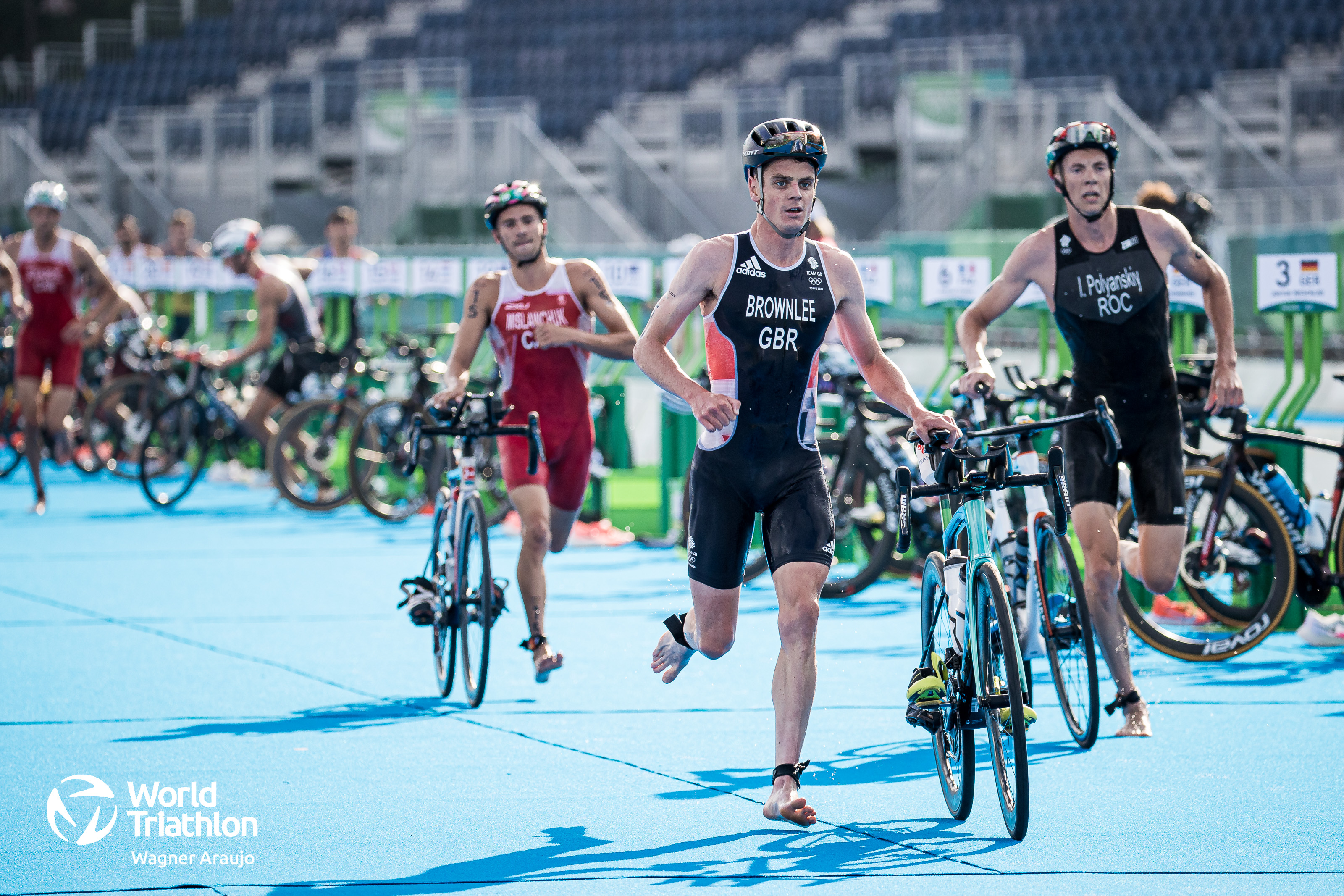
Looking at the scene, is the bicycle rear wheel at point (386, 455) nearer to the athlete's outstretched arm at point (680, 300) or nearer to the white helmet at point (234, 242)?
the white helmet at point (234, 242)

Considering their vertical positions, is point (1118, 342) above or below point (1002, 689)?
above

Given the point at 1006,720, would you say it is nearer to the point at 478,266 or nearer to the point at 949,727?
the point at 949,727

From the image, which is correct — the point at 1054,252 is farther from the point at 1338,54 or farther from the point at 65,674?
the point at 1338,54

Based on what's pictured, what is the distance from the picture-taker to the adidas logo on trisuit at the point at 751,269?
525cm

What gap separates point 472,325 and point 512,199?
1.85 feet

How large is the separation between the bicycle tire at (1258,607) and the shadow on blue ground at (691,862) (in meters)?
2.86

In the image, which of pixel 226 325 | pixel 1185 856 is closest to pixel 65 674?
pixel 1185 856

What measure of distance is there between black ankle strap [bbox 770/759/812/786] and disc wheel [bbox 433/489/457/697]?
220cm

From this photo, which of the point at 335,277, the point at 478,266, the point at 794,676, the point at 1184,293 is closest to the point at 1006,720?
the point at 794,676

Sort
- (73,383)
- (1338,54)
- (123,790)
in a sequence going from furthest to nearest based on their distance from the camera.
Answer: (1338,54) < (73,383) < (123,790)

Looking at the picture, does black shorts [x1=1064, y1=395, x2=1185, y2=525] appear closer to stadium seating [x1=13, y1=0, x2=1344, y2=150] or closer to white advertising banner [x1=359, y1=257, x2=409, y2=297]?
white advertising banner [x1=359, y1=257, x2=409, y2=297]

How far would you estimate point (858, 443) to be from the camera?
948 cm

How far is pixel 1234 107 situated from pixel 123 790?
18656 mm

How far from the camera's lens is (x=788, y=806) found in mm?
4988
